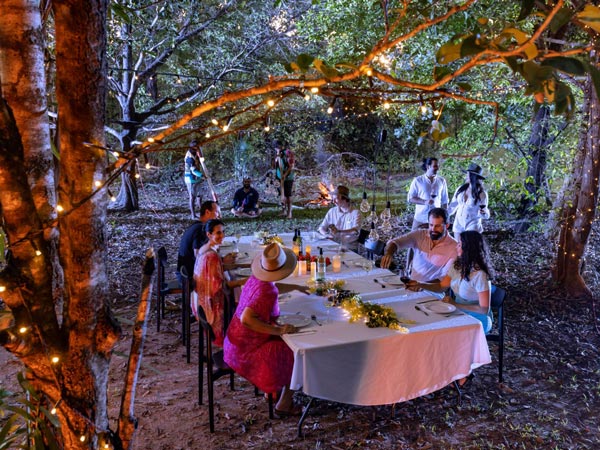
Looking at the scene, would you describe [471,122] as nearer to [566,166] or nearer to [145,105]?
[566,166]

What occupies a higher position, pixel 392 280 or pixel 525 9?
pixel 525 9

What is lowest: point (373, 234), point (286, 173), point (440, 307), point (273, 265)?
point (440, 307)

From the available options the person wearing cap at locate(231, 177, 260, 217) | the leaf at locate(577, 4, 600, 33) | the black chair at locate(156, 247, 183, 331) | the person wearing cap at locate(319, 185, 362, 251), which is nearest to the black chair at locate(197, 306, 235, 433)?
the black chair at locate(156, 247, 183, 331)

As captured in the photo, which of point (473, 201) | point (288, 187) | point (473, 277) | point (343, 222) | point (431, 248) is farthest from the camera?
point (288, 187)

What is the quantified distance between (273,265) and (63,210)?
2013mm

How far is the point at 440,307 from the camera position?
3.38 metres

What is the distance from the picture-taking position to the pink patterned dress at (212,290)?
3.76 m

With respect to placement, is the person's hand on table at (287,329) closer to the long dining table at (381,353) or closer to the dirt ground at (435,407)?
the long dining table at (381,353)

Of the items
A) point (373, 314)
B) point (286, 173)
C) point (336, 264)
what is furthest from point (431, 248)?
point (286, 173)

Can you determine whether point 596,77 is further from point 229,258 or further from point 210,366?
point 229,258

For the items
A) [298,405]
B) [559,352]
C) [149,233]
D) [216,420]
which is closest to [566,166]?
[559,352]

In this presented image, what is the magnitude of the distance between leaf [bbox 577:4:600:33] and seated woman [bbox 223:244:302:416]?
2516 mm

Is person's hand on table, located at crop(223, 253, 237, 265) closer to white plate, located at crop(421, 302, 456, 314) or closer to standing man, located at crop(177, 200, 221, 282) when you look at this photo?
standing man, located at crop(177, 200, 221, 282)

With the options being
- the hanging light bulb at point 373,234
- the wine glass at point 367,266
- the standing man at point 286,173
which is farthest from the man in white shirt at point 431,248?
the standing man at point 286,173
